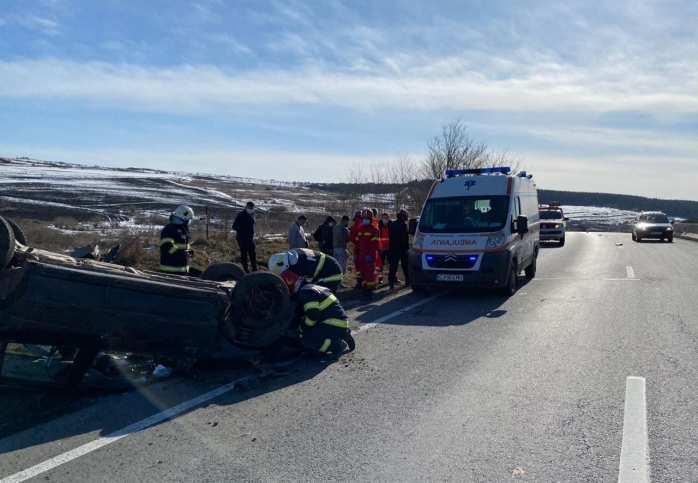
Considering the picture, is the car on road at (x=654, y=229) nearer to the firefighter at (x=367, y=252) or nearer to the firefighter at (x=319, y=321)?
the firefighter at (x=367, y=252)

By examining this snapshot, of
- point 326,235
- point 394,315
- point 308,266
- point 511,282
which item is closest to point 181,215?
point 308,266

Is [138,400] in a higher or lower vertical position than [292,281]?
lower

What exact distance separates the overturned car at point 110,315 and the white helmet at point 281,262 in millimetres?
961

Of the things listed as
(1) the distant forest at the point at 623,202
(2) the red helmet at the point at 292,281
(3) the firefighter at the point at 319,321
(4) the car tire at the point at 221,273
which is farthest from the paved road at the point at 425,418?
(1) the distant forest at the point at 623,202

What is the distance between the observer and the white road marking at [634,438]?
3867 millimetres

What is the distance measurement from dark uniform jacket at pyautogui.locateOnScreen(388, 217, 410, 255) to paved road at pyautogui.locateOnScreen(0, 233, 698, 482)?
15.5ft

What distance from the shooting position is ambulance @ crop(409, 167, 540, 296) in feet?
36.8

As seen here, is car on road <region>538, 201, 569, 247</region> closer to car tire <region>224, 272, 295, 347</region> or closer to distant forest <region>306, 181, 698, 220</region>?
car tire <region>224, 272, 295, 347</region>

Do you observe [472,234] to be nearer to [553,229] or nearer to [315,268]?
[315,268]

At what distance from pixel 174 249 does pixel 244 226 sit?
457cm

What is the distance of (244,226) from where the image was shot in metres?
13.2

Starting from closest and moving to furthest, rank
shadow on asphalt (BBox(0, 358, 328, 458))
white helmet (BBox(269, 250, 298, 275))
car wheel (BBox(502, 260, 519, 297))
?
shadow on asphalt (BBox(0, 358, 328, 458)) → white helmet (BBox(269, 250, 298, 275)) → car wheel (BBox(502, 260, 519, 297))

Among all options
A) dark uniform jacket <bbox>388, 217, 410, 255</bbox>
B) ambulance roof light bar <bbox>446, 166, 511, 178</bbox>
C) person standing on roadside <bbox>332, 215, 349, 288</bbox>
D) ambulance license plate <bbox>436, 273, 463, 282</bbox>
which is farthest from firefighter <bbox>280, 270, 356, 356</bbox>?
ambulance roof light bar <bbox>446, 166, 511, 178</bbox>

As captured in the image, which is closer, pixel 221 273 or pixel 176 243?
pixel 221 273
